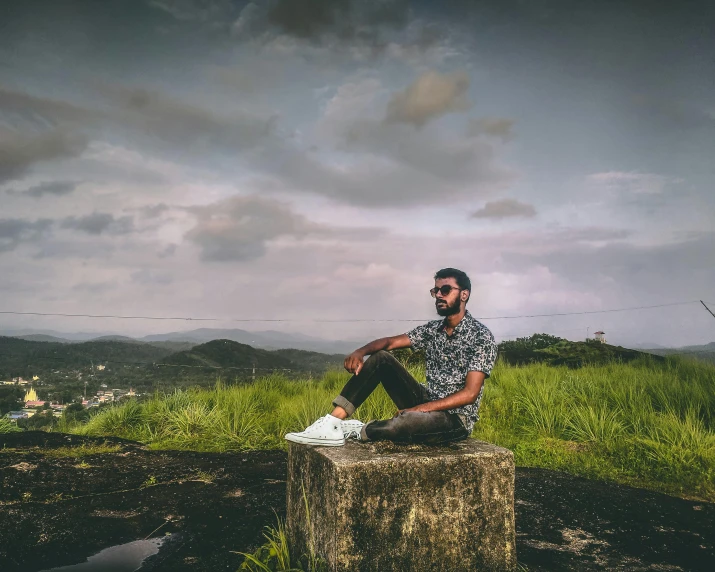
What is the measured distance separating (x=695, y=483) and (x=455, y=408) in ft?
13.1

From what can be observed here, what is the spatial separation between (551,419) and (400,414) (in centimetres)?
502

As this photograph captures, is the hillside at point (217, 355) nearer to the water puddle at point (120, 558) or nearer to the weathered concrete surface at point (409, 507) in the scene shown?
the water puddle at point (120, 558)

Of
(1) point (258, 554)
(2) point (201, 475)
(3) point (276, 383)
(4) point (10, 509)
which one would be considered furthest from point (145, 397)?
(1) point (258, 554)

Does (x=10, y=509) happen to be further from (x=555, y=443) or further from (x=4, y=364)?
(x=4, y=364)

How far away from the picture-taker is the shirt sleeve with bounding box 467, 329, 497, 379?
11.6 feet

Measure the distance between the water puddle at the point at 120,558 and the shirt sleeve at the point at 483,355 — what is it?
2.62 meters

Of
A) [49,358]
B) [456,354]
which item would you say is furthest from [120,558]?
[49,358]

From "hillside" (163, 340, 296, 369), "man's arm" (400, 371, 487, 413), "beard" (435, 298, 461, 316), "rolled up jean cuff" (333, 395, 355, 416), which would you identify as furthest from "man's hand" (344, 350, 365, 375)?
"hillside" (163, 340, 296, 369)

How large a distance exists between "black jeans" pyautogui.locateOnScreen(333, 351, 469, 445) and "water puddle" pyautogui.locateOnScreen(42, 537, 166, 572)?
1748 mm

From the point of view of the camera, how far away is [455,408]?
11.2 feet

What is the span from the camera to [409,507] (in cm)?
304

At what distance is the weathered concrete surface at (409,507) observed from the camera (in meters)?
2.92

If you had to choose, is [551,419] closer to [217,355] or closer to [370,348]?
[370,348]

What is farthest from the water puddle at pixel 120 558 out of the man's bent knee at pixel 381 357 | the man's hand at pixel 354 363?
the man's bent knee at pixel 381 357
